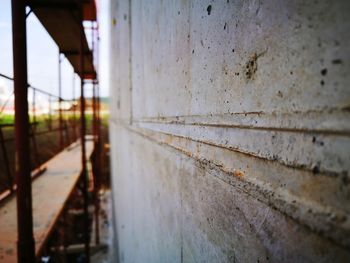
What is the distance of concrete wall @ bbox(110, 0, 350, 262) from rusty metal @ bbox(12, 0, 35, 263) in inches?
63.6

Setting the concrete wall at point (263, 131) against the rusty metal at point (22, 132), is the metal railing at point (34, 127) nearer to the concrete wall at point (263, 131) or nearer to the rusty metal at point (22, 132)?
the rusty metal at point (22, 132)

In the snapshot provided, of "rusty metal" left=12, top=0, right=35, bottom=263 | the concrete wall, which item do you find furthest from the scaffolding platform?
the concrete wall

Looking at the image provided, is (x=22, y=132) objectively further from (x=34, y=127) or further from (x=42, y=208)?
(x=34, y=127)

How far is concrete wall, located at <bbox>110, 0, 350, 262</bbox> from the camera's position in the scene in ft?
1.38

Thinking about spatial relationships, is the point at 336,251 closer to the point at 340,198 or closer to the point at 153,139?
the point at 340,198

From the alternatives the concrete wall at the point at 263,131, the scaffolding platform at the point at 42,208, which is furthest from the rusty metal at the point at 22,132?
the concrete wall at the point at 263,131

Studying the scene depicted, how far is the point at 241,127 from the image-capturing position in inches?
27.3

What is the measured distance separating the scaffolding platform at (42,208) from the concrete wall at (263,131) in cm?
206

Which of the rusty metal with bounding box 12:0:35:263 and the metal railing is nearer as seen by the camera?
the rusty metal with bounding box 12:0:35:263

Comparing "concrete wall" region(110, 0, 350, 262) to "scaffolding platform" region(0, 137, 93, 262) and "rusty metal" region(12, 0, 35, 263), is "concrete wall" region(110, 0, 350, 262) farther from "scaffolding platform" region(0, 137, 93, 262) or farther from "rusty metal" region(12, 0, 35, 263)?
"scaffolding platform" region(0, 137, 93, 262)

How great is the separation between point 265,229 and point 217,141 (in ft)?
0.98

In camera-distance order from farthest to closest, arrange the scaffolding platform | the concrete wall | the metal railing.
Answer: the metal railing, the scaffolding platform, the concrete wall

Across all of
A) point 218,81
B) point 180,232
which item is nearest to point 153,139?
point 180,232

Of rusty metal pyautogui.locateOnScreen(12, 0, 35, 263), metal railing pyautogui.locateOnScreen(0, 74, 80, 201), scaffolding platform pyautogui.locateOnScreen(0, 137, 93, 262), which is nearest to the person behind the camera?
rusty metal pyautogui.locateOnScreen(12, 0, 35, 263)
